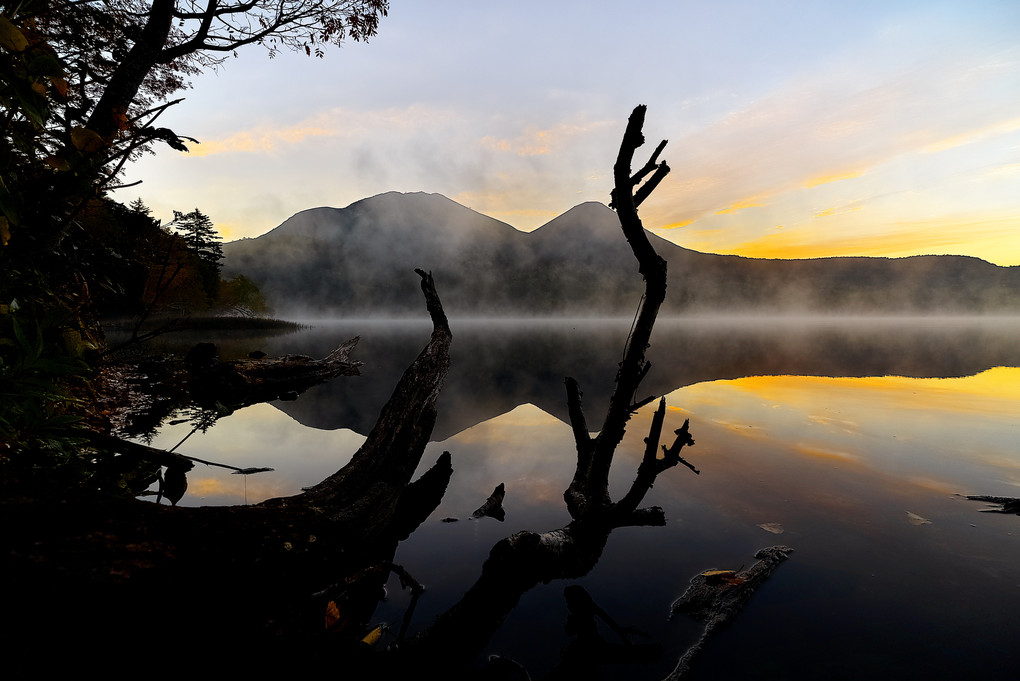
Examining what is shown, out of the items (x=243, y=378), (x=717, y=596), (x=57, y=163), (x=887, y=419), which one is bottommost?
(x=717, y=596)

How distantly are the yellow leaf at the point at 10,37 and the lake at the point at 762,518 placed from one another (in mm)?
5081

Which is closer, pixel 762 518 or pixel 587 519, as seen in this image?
pixel 587 519

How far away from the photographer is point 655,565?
5957 millimetres

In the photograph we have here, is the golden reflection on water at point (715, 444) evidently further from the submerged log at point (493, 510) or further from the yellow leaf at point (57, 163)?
the yellow leaf at point (57, 163)

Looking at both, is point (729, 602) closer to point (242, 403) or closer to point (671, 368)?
point (242, 403)

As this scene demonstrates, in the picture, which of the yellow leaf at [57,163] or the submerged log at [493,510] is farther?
the submerged log at [493,510]

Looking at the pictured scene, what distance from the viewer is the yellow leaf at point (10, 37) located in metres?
1.44

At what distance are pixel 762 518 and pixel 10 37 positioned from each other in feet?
32.3

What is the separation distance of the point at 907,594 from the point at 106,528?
27.4 feet

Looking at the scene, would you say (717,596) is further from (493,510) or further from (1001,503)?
(1001,503)

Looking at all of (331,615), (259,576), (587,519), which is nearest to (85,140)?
(259,576)

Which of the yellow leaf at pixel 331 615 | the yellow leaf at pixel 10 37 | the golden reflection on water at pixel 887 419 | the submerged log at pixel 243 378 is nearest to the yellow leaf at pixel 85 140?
the yellow leaf at pixel 10 37

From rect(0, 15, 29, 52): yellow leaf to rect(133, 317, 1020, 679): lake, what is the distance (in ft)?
16.7

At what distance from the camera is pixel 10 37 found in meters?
1.47
